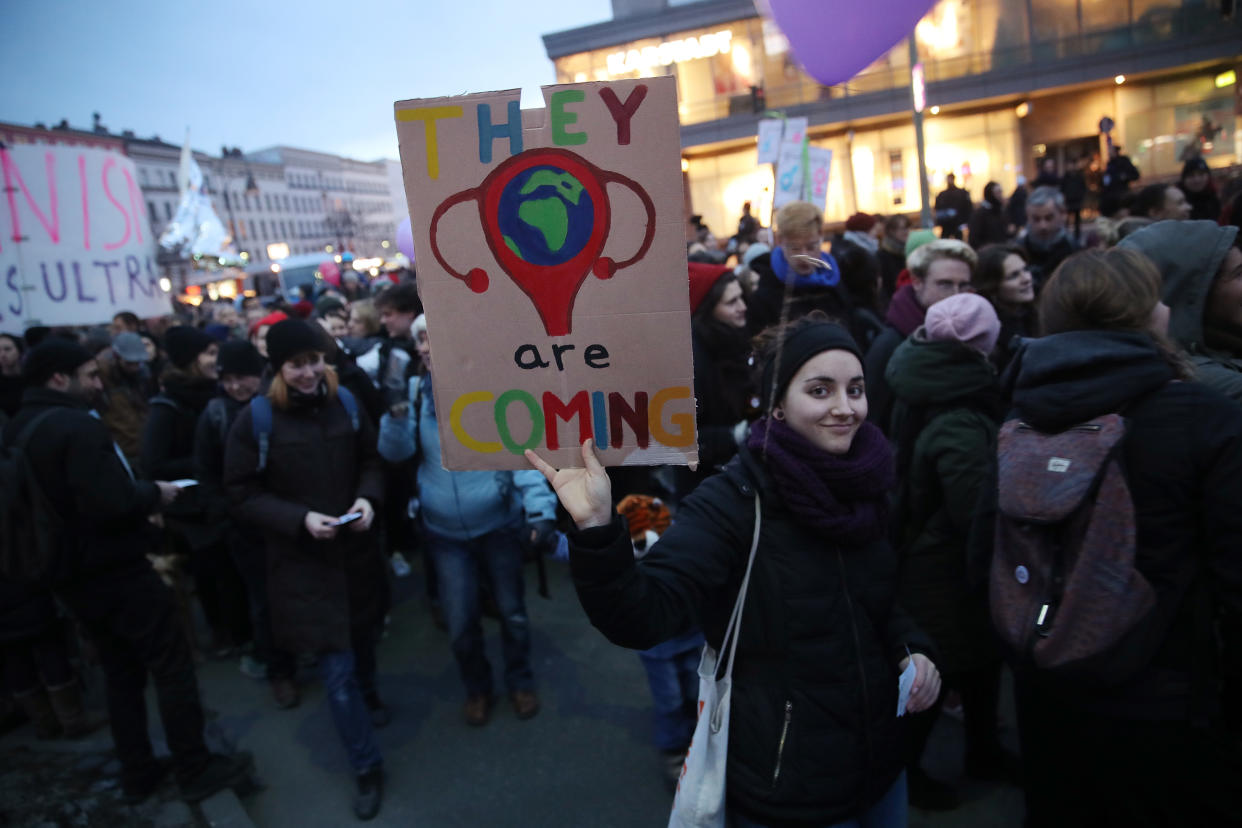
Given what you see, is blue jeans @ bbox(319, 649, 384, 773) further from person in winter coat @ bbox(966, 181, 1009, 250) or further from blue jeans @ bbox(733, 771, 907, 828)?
person in winter coat @ bbox(966, 181, 1009, 250)

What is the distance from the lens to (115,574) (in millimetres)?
3414

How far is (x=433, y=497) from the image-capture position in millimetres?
3865

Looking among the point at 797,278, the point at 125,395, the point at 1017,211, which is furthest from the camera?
the point at 1017,211

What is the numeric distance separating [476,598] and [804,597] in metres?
2.43

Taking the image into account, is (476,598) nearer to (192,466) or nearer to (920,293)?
(192,466)

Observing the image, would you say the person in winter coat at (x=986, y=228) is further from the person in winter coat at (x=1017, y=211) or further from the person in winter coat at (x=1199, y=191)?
the person in winter coat at (x=1017, y=211)

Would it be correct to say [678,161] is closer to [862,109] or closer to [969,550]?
[969,550]

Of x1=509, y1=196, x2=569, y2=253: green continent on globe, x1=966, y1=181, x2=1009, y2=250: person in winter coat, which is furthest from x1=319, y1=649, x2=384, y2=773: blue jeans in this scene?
x1=966, y1=181, x2=1009, y2=250: person in winter coat

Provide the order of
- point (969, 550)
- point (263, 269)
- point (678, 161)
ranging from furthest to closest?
1. point (263, 269)
2. point (969, 550)
3. point (678, 161)

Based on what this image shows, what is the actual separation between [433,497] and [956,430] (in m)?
2.41

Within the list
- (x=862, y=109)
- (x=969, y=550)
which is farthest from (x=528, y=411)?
(x=862, y=109)

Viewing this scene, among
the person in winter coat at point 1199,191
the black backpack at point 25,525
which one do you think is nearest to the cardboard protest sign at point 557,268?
the black backpack at point 25,525

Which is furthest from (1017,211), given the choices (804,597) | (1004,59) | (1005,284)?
(1004,59)

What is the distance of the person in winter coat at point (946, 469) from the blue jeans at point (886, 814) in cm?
70
